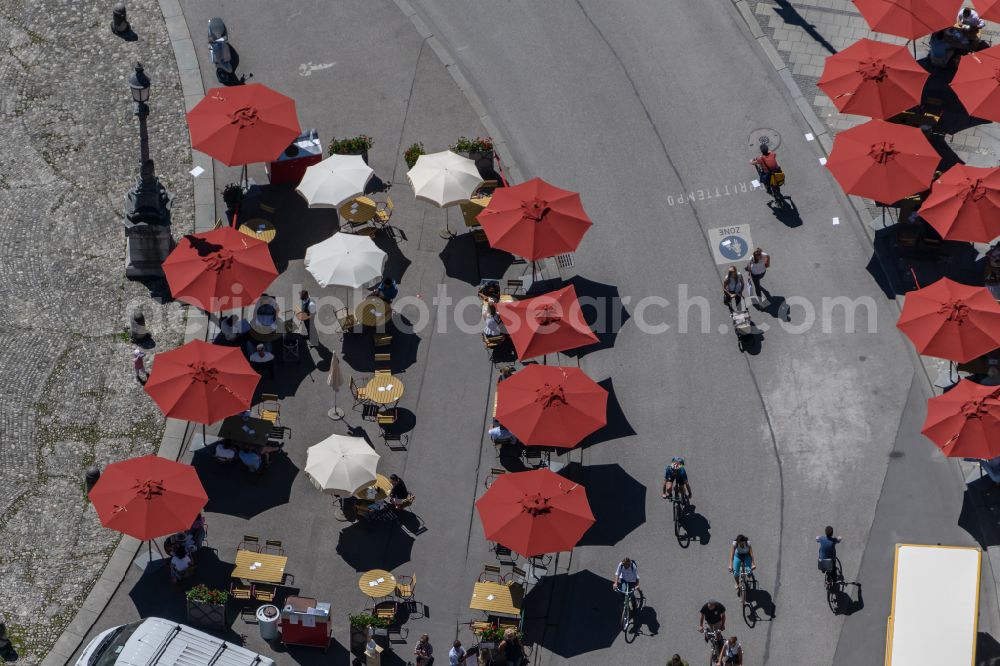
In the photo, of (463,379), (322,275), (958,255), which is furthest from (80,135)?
(958,255)

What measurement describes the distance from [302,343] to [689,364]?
1109cm

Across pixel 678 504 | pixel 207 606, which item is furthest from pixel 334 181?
pixel 678 504

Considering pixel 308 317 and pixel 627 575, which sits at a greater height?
pixel 308 317

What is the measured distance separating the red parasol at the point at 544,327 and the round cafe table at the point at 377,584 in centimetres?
693

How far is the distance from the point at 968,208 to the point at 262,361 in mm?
20400

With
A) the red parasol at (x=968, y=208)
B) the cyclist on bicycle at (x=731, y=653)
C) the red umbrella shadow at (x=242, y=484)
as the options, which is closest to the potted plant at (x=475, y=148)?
the red umbrella shadow at (x=242, y=484)

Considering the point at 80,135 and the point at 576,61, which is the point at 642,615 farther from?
the point at 80,135

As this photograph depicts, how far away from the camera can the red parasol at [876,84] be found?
49156 millimetres

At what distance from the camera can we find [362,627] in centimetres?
Result: 4100

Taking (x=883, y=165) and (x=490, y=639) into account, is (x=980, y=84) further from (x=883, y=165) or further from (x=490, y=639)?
(x=490, y=639)

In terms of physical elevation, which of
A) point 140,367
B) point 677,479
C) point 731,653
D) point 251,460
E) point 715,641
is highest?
point 140,367

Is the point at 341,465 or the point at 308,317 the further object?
the point at 308,317

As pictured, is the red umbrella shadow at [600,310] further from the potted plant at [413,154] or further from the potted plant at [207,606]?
the potted plant at [207,606]

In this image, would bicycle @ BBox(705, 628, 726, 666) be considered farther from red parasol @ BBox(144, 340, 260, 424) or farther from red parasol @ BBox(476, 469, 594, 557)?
red parasol @ BBox(144, 340, 260, 424)
